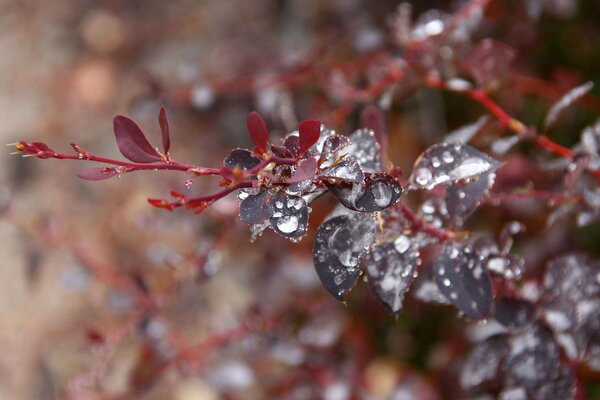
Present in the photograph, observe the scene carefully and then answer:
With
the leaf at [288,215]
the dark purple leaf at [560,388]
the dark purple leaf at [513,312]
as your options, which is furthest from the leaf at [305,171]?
the dark purple leaf at [560,388]

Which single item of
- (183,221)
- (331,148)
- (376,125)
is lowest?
(331,148)

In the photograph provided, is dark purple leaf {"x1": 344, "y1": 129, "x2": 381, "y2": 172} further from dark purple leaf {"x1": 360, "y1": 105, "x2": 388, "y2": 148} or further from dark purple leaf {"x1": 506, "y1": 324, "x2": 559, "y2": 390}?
dark purple leaf {"x1": 506, "y1": 324, "x2": 559, "y2": 390}

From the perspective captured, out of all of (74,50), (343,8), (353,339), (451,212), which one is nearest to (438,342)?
(353,339)

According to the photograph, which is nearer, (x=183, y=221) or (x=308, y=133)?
(x=308, y=133)

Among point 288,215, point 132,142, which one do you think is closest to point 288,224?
point 288,215

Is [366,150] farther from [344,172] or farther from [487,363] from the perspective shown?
[487,363]
